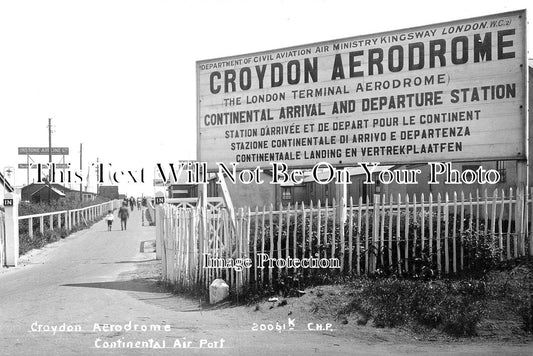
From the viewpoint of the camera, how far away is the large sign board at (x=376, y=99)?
32.0 feet

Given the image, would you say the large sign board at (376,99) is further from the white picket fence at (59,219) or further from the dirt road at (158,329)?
the white picket fence at (59,219)

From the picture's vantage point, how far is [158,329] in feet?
25.1

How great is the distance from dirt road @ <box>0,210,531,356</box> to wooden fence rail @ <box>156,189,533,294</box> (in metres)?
0.86

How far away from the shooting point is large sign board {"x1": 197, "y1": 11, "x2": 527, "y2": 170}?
9750mm

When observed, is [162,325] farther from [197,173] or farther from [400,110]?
[400,110]

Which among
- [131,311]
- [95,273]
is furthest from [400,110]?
[95,273]

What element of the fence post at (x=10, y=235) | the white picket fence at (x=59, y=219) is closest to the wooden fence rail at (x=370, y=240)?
the fence post at (x=10, y=235)

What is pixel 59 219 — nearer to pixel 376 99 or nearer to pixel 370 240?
pixel 376 99

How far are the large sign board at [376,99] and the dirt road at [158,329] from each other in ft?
11.9

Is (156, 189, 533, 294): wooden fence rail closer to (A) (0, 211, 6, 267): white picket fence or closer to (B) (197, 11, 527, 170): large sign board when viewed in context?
(B) (197, 11, 527, 170): large sign board

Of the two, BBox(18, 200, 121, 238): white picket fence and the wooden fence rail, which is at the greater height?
the wooden fence rail

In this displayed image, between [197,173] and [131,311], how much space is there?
12.7 ft

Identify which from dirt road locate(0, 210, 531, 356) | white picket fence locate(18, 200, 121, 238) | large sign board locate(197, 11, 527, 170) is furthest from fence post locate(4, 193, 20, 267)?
large sign board locate(197, 11, 527, 170)

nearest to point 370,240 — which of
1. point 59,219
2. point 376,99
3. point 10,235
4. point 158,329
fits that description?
point 376,99
